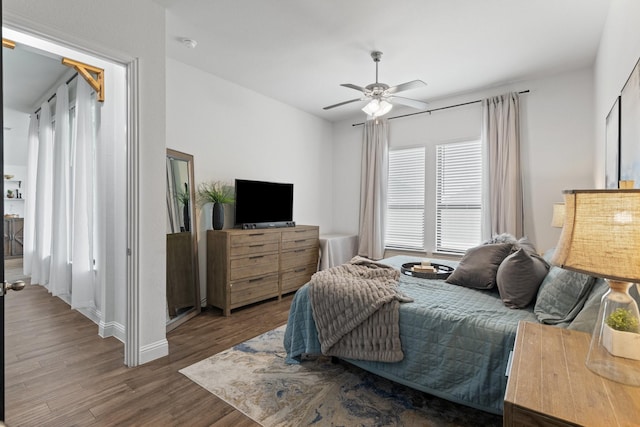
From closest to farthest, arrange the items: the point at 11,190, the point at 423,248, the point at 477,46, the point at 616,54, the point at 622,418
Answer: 1. the point at 622,418
2. the point at 616,54
3. the point at 477,46
4. the point at 423,248
5. the point at 11,190

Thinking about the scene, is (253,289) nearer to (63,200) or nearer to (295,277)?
(295,277)

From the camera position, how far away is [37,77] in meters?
3.81

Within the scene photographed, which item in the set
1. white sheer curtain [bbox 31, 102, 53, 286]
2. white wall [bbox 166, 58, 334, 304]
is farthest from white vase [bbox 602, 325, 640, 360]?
white sheer curtain [bbox 31, 102, 53, 286]

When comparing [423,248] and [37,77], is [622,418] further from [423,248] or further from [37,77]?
[37,77]

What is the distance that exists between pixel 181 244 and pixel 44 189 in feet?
8.73

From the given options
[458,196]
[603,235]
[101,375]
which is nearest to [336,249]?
[458,196]

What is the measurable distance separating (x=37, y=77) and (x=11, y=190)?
18.8 feet

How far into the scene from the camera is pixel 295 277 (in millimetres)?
4262

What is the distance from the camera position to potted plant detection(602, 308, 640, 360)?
0.94m

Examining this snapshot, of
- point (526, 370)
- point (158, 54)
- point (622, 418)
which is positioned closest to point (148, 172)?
point (158, 54)

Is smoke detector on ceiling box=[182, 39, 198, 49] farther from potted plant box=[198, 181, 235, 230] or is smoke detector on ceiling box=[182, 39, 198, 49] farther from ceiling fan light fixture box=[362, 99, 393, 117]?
ceiling fan light fixture box=[362, 99, 393, 117]

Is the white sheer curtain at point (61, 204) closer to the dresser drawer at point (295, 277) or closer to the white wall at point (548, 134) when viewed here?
the dresser drawer at point (295, 277)

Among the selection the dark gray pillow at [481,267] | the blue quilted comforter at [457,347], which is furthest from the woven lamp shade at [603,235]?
the dark gray pillow at [481,267]

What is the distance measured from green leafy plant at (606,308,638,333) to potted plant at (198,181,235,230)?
343 cm
